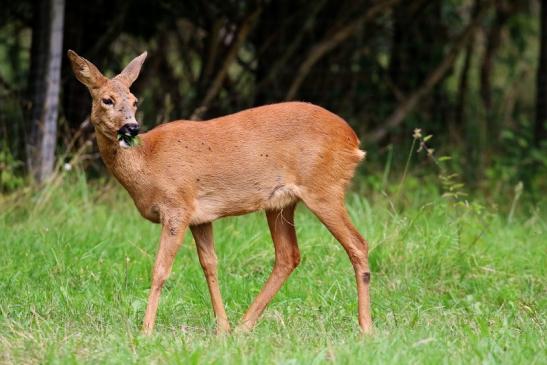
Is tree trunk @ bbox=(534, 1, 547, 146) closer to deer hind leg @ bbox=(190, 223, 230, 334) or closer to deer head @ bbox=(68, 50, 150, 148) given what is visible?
deer hind leg @ bbox=(190, 223, 230, 334)

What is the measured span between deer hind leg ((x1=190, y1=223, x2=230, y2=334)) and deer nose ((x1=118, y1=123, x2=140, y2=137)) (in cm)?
79

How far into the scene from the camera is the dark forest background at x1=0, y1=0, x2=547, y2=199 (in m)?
9.66

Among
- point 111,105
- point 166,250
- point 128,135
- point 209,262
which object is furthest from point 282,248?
point 111,105

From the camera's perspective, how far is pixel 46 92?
872cm

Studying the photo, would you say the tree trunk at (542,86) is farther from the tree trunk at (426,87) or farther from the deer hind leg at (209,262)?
the deer hind leg at (209,262)

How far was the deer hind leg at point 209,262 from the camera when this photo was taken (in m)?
6.03

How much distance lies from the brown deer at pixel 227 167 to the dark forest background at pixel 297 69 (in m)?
3.02

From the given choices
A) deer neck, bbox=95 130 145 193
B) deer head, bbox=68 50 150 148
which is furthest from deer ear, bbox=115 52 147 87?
deer neck, bbox=95 130 145 193

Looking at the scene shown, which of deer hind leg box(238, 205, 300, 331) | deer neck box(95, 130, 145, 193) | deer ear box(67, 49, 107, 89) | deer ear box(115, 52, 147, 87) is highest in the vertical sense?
deer ear box(67, 49, 107, 89)

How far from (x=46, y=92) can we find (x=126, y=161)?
315 centimetres

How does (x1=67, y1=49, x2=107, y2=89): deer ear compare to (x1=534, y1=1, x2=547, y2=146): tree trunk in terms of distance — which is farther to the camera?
(x1=534, y1=1, x2=547, y2=146): tree trunk

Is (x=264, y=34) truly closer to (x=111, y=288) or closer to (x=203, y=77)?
(x=203, y=77)

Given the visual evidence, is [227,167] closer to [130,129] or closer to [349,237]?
[130,129]

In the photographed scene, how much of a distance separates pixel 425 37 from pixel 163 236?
6.84m
